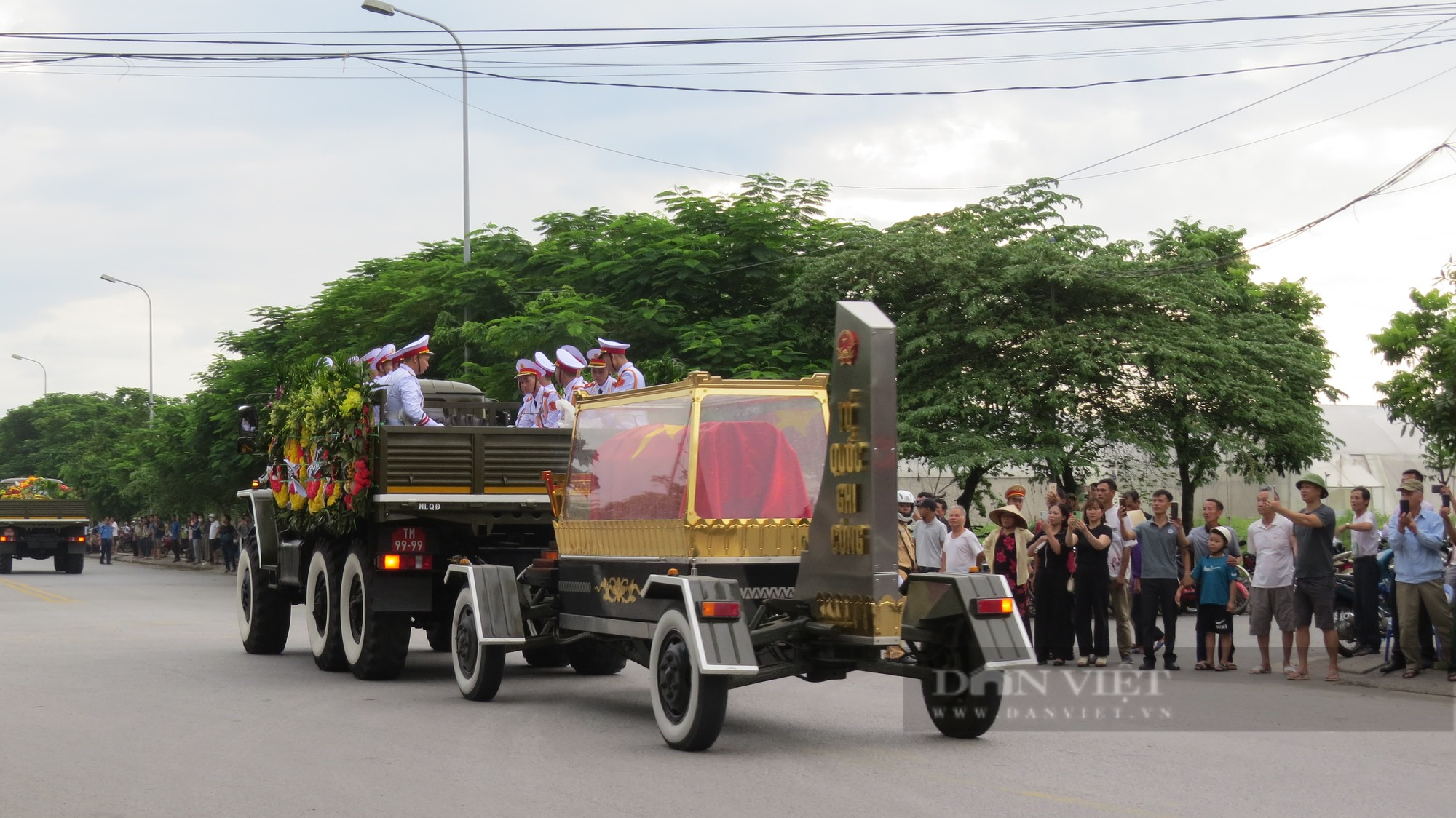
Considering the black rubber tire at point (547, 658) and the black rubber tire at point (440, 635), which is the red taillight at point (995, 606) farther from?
the black rubber tire at point (440, 635)

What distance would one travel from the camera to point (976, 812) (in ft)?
24.2

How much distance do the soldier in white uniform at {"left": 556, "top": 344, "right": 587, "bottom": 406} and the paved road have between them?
104 inches

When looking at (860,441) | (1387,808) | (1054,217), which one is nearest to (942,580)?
(860,441)

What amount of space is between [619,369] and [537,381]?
102 cm

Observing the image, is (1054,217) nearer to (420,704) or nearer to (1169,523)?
(1169,523)

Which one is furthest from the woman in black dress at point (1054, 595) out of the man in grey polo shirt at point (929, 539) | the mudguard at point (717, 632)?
the mudguard at point (717, 632)

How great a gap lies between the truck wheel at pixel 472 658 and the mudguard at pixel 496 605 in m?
0.09

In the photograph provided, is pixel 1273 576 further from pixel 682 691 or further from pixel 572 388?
pixel 682 691

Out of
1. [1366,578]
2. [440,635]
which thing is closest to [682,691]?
[440,635]

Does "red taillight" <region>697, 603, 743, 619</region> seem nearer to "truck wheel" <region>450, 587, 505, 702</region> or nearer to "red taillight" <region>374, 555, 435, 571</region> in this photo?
"truck wheel" <region>450, 587, 505, 702</region>

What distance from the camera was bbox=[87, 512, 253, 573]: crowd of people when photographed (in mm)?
48084

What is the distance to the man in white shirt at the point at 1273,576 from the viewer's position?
546 inches

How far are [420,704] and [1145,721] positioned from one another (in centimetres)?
547

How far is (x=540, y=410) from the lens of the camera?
46.0 feet
